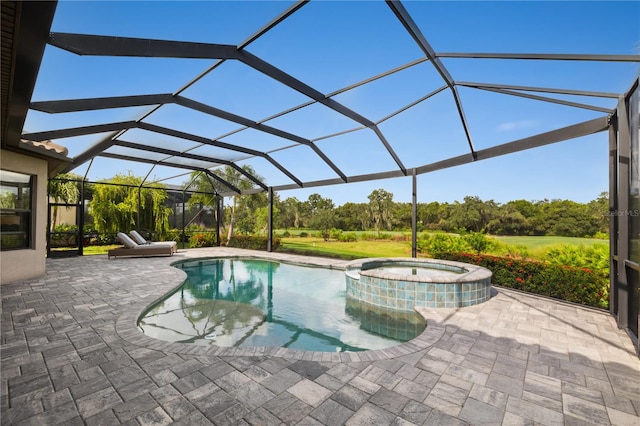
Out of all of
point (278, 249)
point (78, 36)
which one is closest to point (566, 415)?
point (78, 36)

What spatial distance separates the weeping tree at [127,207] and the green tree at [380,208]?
11837mm

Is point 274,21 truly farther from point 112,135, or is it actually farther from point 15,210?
point 15,210

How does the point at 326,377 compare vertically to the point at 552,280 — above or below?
below

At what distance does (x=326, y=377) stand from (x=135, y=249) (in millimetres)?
12467

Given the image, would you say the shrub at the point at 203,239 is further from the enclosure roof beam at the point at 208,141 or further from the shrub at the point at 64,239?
the enclosure roof beam at the point at 208,141

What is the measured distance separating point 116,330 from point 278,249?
12.0m

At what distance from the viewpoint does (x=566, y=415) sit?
101 inches

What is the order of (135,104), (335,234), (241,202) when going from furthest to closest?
1. (241,202)
2. (335,234)
3. (135,104)

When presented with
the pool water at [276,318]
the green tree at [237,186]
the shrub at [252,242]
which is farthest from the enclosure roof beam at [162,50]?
the green tree at [237,186]

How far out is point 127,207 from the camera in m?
16.0

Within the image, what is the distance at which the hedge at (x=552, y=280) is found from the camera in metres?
5.79

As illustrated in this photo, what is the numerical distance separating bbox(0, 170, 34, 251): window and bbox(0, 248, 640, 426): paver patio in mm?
3719

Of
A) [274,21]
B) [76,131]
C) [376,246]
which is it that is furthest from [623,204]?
[376,246]

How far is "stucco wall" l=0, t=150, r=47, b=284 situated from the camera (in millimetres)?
7266
